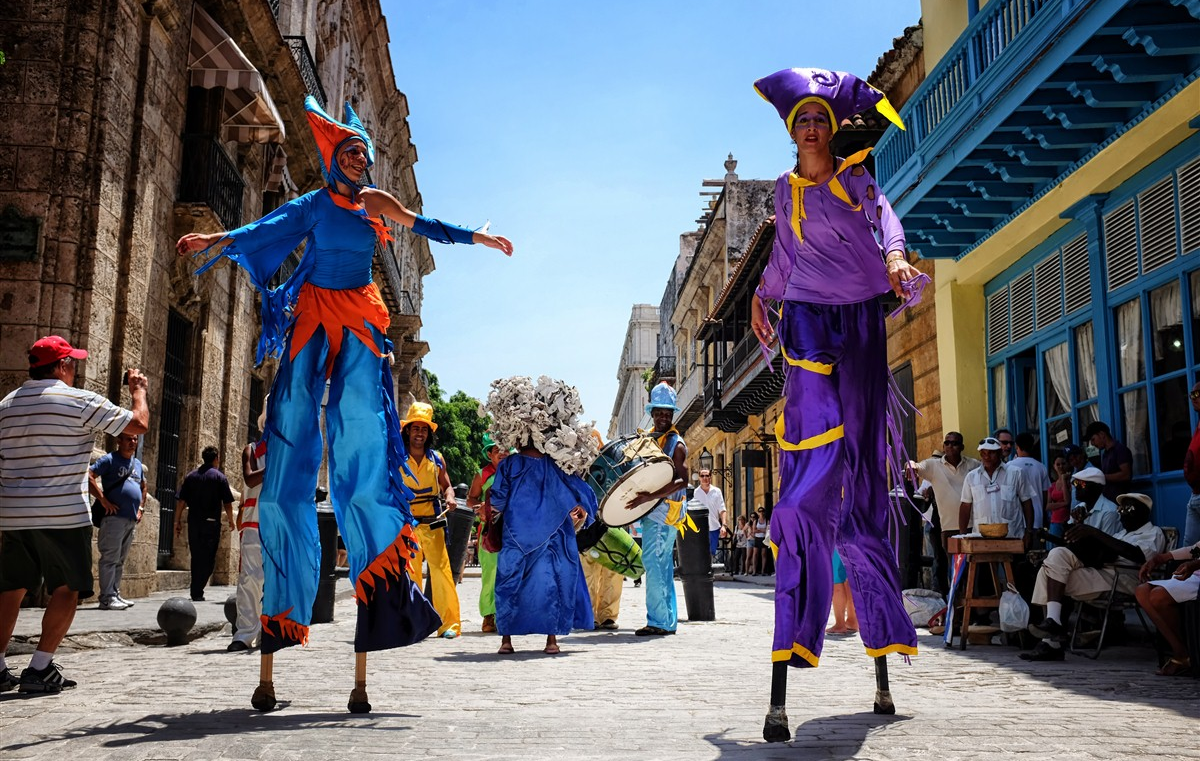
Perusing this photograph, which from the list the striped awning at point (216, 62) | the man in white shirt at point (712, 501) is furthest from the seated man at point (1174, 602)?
the man in white shirt at point (712, 501)

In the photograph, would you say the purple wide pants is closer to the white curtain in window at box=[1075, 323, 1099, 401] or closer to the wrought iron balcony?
the white curtain in window at box=[1075, 323, 1099, 401]

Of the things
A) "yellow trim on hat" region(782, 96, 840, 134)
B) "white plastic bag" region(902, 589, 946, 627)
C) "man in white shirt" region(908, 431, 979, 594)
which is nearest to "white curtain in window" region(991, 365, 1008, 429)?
"man in white shirt" region(908, 431, 979, 594)

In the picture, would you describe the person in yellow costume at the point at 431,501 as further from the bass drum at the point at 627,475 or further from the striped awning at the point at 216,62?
the striped awning at the point at 216,62

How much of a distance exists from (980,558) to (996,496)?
1607 millimetres

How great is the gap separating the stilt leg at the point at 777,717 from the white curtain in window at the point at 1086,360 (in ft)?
26.5

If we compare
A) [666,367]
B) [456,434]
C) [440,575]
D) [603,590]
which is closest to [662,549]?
[603,590]

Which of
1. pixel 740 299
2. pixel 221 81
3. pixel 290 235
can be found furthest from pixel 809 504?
pixel 740 299

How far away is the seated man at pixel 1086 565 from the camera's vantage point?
7.03 metres

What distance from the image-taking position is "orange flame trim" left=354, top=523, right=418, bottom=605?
15.3ft

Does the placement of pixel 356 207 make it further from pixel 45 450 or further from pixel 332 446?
pixel 45 450

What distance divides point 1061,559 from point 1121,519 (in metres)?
0.75

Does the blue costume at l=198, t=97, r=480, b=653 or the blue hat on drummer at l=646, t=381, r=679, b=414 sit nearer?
the blue costume at l=198, t=97, r=480, b=653

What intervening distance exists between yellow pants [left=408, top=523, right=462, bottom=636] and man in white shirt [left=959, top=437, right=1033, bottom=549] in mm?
4491

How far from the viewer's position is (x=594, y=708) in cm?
445
